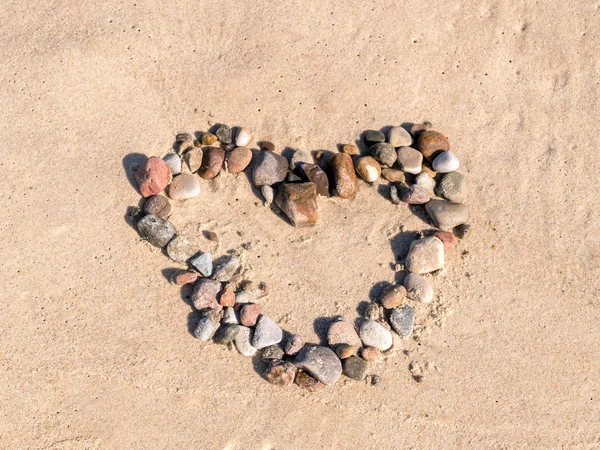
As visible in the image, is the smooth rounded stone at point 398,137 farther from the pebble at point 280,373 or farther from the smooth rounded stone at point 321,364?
the pebble at point 280,373

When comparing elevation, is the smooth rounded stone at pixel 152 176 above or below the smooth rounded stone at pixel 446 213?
below

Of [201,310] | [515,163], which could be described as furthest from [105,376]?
[515,163]

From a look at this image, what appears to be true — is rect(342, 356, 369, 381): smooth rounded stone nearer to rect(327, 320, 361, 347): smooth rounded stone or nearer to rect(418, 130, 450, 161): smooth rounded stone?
rect(327, 320, 361, 347): smooth rounded stone

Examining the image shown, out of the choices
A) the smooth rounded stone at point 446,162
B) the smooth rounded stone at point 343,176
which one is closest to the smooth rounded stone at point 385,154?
the smooth rounded stone at point 343,176

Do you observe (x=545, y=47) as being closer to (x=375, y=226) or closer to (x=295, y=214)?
(x=375, y=226)

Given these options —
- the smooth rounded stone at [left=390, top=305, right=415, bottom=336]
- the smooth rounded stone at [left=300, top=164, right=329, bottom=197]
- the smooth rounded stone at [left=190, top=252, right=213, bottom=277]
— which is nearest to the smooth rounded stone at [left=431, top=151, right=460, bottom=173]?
the smooth rounded stone at [left=300, top=164, right=329, bottom=197]

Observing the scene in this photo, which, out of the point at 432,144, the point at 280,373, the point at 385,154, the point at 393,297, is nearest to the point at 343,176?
the point at 385,154
